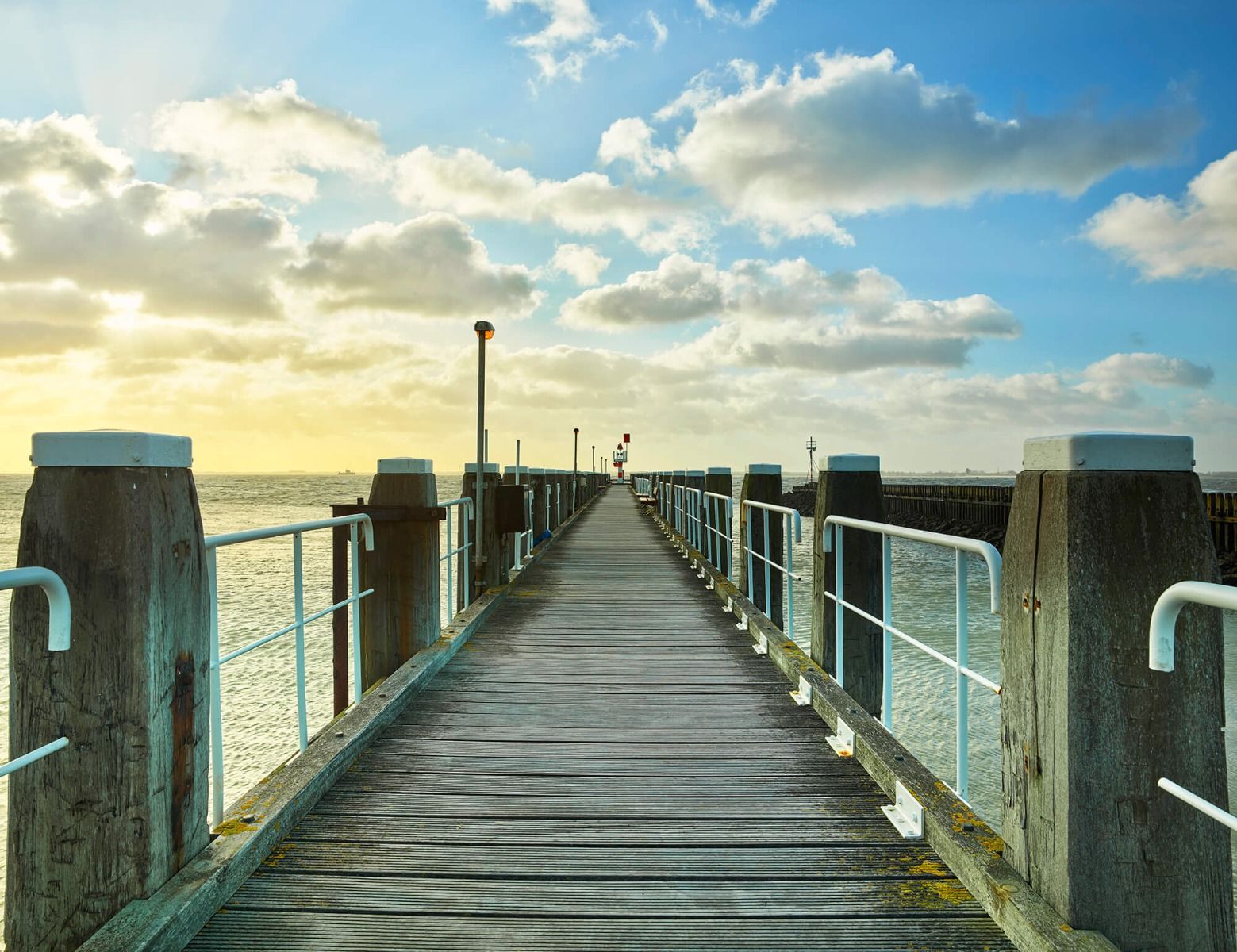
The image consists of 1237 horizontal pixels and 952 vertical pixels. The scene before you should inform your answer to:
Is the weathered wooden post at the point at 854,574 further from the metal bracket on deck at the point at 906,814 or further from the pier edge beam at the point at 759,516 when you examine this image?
the pier edge beam at the point at 759,516

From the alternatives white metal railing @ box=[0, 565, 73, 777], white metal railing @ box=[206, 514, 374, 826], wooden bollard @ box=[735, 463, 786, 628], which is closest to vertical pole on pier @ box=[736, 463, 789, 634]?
wooden bollard @ box=[735, 463, 786, 628]

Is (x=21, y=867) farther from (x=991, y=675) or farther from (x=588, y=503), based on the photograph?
(x=588, y=503)

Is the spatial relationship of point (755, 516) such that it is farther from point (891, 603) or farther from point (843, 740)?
point (843, 740)

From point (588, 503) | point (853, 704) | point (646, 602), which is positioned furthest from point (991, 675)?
point (588, 503)

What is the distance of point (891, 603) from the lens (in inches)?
152

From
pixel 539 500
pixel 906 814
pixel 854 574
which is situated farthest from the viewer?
pixel 539 500

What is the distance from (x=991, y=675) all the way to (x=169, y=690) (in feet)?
34.9

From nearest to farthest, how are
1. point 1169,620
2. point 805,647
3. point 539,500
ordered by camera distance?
point 1169,620 → point 805,647 → point 539,500

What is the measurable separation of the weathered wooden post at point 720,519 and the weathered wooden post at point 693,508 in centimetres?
19

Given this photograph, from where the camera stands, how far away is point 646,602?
298 inches

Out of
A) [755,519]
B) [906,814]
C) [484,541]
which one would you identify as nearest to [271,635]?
[906,814]

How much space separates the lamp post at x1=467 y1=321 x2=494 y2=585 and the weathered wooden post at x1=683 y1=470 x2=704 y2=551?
11.3 feet

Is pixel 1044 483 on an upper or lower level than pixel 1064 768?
upper

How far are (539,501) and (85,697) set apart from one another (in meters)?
10.0
